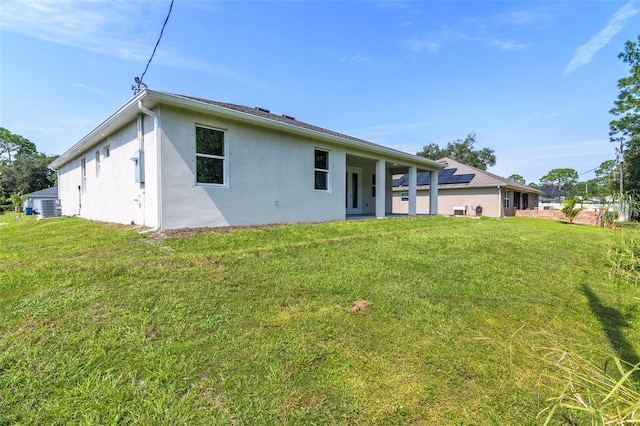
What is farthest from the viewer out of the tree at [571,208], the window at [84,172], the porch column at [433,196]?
the tree at [571,208]

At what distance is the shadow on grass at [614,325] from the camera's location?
2.87m

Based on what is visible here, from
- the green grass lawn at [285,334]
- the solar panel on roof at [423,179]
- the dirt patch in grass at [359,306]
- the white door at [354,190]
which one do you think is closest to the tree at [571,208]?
the solar panel on roof at [423,179]

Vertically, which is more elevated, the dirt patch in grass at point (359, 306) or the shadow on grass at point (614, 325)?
the dirt patch in grass at point (359, 306)

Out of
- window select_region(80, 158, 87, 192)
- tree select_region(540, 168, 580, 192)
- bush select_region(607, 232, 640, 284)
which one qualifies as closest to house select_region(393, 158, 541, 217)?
bush select_region(607, 232, 640, 284)

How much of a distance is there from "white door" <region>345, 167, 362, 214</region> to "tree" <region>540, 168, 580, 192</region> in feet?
291

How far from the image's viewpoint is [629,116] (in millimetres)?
23297

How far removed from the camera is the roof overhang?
625 cm

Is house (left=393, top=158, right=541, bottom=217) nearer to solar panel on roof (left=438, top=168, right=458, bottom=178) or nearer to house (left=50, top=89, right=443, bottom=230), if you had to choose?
solar panel on roof (left=438, top=168, right=458, bottom=178)

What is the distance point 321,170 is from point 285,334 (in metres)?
7.76

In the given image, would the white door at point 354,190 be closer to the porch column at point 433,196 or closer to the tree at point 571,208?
the porch column at point 433,196

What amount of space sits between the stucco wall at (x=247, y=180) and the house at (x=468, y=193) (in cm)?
1301

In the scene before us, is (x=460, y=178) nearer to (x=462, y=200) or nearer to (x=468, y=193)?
(x=468, y=193)

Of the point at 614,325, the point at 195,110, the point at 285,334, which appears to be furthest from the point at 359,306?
the point at 195,110

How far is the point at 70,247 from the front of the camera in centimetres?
559
